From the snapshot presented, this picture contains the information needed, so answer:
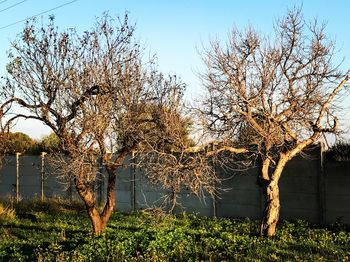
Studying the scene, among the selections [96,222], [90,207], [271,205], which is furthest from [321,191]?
[90,207]

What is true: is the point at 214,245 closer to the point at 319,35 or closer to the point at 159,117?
the point at 159,117

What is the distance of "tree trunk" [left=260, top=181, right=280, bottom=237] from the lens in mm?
11922

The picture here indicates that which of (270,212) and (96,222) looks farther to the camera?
(96,222)

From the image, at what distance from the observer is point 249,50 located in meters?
11.6

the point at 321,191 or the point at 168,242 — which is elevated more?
the point at 321,191

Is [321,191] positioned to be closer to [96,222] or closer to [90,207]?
[96,222]

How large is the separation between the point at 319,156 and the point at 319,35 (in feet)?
12.7

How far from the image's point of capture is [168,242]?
1070cm

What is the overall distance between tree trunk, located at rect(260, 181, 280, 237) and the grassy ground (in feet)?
0.78

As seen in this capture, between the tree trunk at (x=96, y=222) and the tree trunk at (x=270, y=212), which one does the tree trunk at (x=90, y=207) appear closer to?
the tree trunk at (x=96, y=222)

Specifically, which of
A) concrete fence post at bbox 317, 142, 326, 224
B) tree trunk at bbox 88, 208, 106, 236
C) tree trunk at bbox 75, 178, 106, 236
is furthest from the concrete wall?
tree trunk at bbox 88, 208, 106, 236

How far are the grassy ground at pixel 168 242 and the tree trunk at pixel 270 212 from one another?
24cm

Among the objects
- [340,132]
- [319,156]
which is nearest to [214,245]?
[340,132]

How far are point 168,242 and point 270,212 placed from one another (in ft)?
8.72
